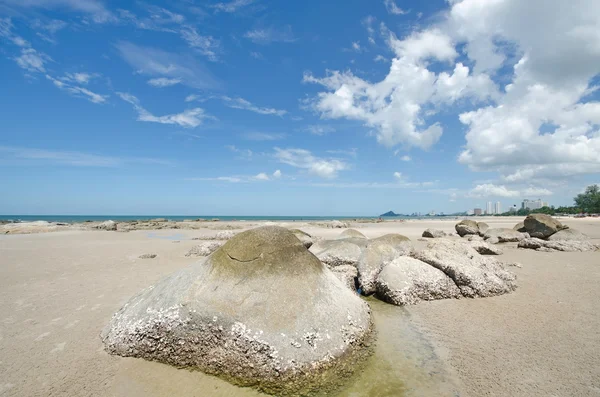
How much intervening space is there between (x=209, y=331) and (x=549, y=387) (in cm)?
509

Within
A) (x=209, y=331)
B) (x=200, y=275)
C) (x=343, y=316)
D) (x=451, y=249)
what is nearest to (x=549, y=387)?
(x=343, y=316)

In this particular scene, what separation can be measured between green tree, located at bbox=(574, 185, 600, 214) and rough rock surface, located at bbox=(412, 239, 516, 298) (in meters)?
107

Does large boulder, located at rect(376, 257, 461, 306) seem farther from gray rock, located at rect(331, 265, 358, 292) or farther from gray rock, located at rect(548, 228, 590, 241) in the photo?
gray rock, located at rect(548, 228, 590, 241)

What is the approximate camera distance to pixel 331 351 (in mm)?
4785

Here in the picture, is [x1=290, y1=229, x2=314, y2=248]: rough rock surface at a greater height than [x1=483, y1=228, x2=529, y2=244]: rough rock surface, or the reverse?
[x1=290, y1=229, x2=314, y2=248]: rough rock surface

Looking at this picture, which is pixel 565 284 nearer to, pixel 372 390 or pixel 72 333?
pixel 372 390

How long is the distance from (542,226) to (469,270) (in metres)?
17.4

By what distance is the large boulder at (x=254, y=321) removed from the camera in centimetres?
453

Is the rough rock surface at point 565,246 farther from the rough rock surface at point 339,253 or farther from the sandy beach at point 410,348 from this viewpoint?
the rough rock surface at point 339,253

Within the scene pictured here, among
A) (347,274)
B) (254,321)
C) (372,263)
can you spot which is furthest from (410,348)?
(347,274)

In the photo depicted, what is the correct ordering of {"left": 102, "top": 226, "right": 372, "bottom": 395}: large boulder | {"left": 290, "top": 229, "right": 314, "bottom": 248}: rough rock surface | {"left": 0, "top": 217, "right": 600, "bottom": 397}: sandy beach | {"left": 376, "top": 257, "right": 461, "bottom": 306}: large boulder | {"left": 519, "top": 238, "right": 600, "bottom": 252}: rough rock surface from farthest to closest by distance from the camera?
{"left": 519, "top": 238, "right": 600, "bottom": 252}: rough rock surface, {"left": 290, "top": 229, "right": 314, "bottom": 248}: rough rock surface, {"left": 376, "top": 257, "right": 461, "bottom": 306}: large boulder, {"left": 102, "top": 226, "right": 372, "bottom": 395}: large boulder, {"left": 0, "top": 217, "right": 600, "bottom": 397}: sandy beach

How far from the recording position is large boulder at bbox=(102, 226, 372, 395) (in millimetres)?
4531

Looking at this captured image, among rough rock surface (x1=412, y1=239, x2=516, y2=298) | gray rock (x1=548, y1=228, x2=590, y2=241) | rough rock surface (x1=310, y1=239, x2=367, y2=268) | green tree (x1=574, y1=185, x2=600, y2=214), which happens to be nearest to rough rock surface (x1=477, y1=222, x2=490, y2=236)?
gray rock (x1=548, y1=228, x2=590, y2=241)

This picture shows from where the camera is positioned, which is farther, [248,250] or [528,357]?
[248,250]
